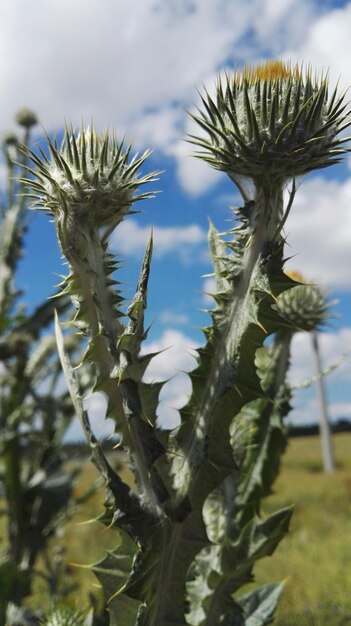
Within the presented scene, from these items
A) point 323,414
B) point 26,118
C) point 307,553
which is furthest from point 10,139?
point 323,414

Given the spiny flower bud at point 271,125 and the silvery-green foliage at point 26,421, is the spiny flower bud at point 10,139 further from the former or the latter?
the spiny flower bud at point 271,125

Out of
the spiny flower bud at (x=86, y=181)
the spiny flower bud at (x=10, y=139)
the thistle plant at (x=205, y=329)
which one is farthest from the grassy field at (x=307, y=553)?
the spiny flower bud at (x=10, y=139)

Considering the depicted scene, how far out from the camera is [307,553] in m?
10.7

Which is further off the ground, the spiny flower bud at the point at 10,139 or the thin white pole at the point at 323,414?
the spiny flower bud at the point at 10,139

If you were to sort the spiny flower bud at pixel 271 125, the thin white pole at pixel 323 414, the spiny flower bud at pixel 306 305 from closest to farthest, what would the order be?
the spiny flower bud at pixel 271 125 → the spiny flower bud at pixel 306 305 → the thin white pole at pixel 323 414

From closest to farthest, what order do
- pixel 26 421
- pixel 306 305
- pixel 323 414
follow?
pixel 306 305 < pixel 26 421 < pixel 323 414

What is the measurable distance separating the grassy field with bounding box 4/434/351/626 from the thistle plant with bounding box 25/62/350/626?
382mm

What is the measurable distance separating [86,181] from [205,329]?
68 centimetres

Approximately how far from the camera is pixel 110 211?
2484 millimetres

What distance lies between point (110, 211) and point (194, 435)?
854 mm

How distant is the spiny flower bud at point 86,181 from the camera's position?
2.41 meters

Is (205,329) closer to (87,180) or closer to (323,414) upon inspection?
(87,180)

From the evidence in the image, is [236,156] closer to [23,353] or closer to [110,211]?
[110,211]

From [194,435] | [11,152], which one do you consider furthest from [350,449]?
[194,435]
